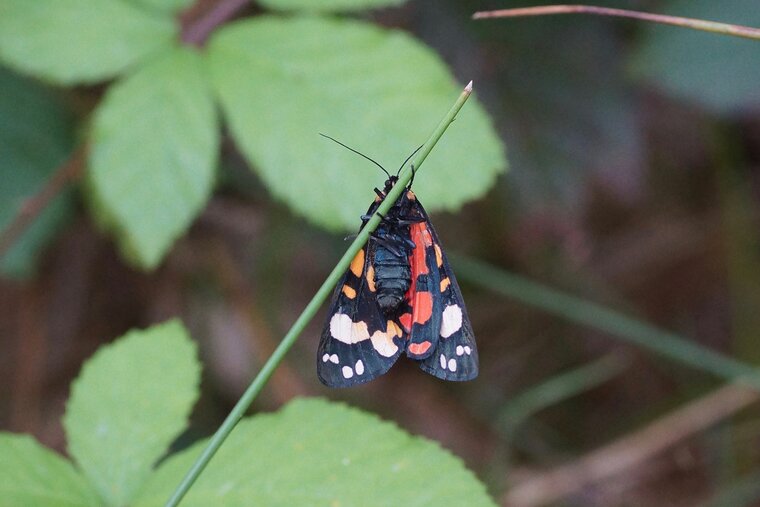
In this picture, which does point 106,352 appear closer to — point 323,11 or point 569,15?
point 323,11

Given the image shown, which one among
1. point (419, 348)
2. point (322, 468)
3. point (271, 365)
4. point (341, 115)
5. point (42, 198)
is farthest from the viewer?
point (42, 198)

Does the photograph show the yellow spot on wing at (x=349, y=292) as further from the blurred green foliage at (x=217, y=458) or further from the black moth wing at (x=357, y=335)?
the blurred green foliage at (x=217, y=458)

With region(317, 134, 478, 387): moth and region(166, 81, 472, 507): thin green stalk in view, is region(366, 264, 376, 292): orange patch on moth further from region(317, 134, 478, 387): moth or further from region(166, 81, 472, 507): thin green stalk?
region(166, 81, 472, 507): thin green stalk

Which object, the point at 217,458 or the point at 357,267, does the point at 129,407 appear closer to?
the point at 217,458

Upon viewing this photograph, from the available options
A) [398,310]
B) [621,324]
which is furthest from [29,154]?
[621,324]

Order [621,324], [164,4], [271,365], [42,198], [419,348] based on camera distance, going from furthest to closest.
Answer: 1. [621,324]
2. [42,198]
3. [164,4]
4. [419,348]
5. [271,365]

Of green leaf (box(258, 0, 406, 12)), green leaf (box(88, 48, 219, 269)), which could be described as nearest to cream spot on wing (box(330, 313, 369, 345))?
green leaf (box(88, 48, 219, 269))

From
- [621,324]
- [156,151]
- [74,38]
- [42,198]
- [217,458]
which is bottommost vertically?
[621,324]
